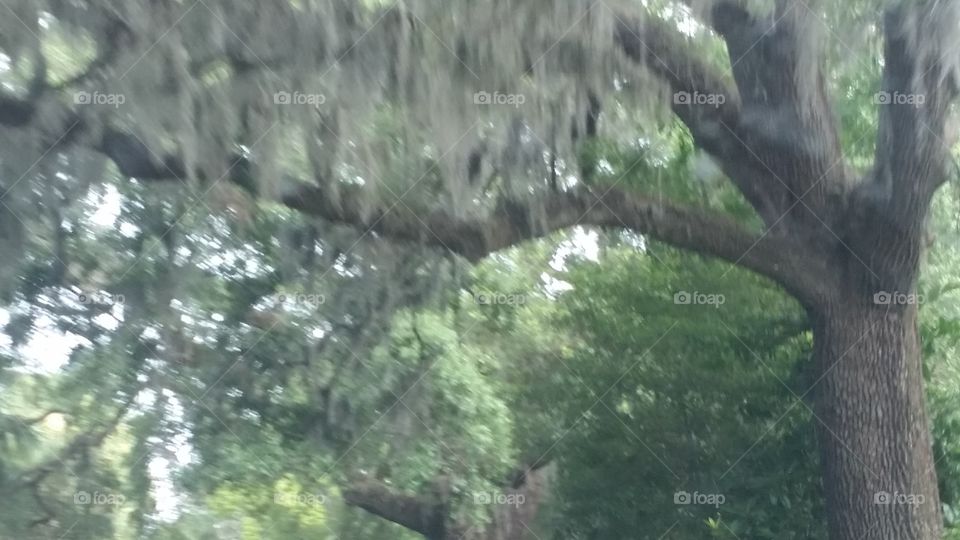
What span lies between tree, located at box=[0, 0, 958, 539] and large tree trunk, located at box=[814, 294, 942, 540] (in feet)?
0.04

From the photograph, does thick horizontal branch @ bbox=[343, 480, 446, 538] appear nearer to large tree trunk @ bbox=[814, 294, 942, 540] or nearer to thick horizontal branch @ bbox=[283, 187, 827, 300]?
thick horizontal branch @ bbox=[283, 187, 827, 300]

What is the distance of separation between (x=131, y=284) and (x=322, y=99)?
1901 mm

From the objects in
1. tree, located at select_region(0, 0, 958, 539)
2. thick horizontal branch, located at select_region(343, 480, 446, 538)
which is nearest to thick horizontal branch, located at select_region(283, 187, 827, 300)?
tree, located at select_region(0, 0, 958, 539)

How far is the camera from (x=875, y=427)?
6.73 m

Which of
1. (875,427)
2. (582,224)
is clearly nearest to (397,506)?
(582,224)

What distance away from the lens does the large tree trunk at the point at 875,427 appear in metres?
6.65

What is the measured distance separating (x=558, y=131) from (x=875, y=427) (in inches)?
99.6

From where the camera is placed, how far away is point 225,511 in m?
8.08

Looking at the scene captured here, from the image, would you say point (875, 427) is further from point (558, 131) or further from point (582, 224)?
point (558, 131)

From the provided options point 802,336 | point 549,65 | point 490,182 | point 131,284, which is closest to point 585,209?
Answer: point 490,182

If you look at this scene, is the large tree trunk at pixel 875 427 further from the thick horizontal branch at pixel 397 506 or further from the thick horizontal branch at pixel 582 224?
the thick horizontal branch at pixel 397 506

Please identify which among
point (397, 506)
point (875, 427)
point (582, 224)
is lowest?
point (875, 427)

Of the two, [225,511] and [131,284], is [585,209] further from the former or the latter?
[225,511]

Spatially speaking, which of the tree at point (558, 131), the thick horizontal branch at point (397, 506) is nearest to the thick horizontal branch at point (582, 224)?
the tree at point (558, 131)
